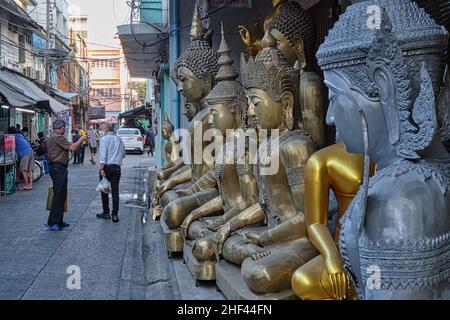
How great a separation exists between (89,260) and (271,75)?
11.3 ft

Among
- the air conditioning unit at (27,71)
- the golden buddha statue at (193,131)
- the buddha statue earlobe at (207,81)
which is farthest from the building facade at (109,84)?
the buddha statue earlobe at (207,81)

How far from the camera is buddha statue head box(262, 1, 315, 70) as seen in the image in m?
4.54

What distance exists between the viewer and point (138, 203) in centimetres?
1106

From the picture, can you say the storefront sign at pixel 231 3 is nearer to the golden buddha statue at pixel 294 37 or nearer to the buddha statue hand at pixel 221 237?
the golden buddha statue at pixel 294 37

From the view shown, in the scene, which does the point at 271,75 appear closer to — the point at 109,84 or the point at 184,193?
the point at 184,193

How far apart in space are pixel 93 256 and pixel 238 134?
9.02 ft

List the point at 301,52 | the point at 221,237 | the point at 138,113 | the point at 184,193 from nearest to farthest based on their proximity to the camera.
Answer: the point at 221,237 → the point at 301,52 → the point at 184,193 → the point at 138,113

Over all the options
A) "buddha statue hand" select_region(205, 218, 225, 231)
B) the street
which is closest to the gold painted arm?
the street

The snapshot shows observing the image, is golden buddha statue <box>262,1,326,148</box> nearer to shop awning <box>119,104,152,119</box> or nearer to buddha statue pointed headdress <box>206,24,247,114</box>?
buddha statue pointed headdress <box>206,24,247,114</box>

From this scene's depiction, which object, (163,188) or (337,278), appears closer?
(337,278)

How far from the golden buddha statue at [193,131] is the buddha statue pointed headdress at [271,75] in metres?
1.94

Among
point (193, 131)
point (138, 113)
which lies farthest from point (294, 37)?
point (138, 113)

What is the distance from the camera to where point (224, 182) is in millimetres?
4988

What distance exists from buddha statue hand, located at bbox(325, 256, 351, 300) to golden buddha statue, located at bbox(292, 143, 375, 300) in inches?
2.4
